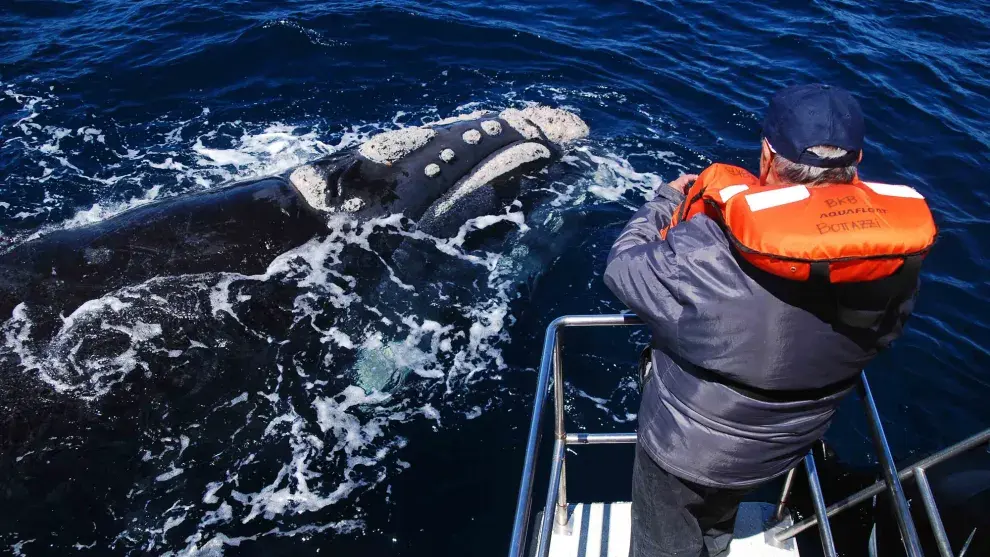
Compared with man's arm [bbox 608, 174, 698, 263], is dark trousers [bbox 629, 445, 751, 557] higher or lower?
lower

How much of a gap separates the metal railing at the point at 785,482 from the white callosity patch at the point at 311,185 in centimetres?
476

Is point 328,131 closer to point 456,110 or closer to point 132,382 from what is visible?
point 456,110

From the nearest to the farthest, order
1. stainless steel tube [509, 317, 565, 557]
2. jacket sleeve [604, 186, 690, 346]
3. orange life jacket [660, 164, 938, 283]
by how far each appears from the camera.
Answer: orange life jacket [660, 164, 938, 283], jacket sleeve [604, 186, 690, 346], stainless steel tube [509, 317, 565, 557]

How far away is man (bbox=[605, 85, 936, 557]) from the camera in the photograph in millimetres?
3092

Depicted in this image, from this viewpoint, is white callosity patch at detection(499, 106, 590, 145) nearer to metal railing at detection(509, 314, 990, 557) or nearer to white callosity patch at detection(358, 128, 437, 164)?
white callosity patch at detection(358, 128, 437, 164)

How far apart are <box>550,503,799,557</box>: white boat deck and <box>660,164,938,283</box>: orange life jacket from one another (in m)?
3.18

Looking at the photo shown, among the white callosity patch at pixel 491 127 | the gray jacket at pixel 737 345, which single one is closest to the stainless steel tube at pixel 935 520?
the gray jacket at pixel 737 345

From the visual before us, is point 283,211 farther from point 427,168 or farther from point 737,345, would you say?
point 737,345

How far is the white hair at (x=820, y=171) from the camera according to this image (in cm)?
330

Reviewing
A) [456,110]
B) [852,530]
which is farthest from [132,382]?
[456,110]

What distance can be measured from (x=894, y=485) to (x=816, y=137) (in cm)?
231

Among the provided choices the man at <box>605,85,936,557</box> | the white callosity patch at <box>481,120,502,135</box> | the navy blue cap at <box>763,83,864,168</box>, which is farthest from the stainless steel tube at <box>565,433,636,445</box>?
the white callosity patch at <box>481,120,502,135</box>

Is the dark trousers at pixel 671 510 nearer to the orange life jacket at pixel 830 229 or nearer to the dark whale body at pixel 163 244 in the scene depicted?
the orange life jacket at pixel 830 229

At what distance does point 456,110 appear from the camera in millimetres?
14711
